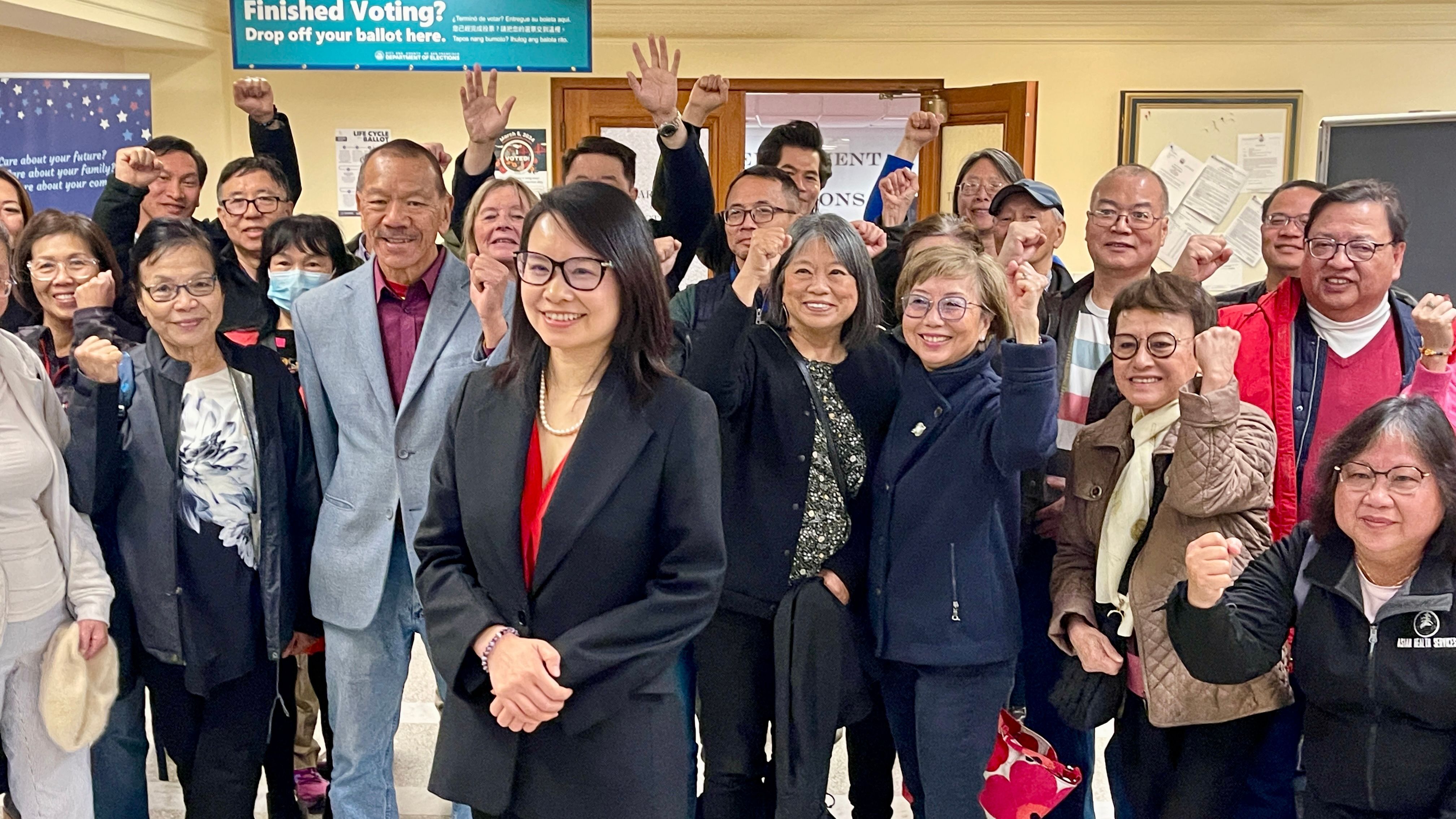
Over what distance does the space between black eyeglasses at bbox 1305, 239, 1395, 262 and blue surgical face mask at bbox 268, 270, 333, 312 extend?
2.38 metres

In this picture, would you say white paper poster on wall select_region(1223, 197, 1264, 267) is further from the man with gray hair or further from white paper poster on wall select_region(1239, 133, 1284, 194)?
the man with gray hair

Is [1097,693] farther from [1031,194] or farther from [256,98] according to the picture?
[256,98]

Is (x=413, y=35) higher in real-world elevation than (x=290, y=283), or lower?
higher

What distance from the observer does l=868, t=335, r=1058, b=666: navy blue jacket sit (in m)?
2.21

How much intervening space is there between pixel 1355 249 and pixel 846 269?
109 centimetres

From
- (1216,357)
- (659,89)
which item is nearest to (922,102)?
(659,89)

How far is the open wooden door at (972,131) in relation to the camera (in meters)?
5.30

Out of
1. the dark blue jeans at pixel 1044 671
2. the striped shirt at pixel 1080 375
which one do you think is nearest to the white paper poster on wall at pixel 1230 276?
the striped shirt at pixel 1080 375

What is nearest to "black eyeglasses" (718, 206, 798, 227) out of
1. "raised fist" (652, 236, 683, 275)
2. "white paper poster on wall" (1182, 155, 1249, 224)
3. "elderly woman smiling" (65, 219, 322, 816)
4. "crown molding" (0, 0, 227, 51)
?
"raised fist" (652, 236, 683, 275)

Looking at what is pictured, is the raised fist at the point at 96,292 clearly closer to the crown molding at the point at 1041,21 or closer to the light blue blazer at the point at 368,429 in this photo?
the light blue blazer at the point at 368,429

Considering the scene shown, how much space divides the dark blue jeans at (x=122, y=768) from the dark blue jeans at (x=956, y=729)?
5.71 feet

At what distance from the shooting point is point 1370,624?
1.96 meters

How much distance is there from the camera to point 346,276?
8.14ft

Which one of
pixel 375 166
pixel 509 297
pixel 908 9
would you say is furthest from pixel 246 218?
pixel 908 9
